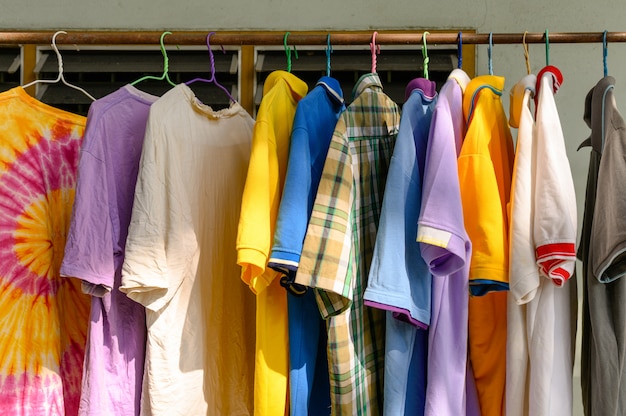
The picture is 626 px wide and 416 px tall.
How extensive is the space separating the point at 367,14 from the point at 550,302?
1.23 m

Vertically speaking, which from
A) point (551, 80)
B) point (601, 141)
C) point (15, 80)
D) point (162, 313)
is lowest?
point (162, 313)

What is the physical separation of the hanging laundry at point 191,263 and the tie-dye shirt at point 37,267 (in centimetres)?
26

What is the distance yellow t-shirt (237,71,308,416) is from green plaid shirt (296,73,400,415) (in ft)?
0.35

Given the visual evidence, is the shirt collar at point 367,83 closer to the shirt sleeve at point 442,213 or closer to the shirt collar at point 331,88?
the shirt collar at point 331,88

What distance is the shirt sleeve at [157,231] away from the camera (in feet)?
4.62

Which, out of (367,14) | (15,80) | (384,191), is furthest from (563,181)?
(15,80)

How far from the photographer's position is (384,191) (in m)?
1.43

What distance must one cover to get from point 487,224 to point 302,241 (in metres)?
0.37

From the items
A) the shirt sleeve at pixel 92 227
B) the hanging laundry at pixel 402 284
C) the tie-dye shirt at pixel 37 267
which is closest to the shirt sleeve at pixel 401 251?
the hanging laundry at pixel 402 284

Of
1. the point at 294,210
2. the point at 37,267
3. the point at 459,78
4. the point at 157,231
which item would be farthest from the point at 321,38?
the point at 37,267

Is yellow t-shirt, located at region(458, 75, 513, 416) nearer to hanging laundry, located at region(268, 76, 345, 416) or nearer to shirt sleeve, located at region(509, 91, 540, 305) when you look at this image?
shirt sleeve, located at region(509, 91, 540, 305)

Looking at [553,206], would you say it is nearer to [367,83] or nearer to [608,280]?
[608,280]

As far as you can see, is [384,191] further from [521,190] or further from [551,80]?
[551,80]

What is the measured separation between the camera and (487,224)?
51.9 inches
